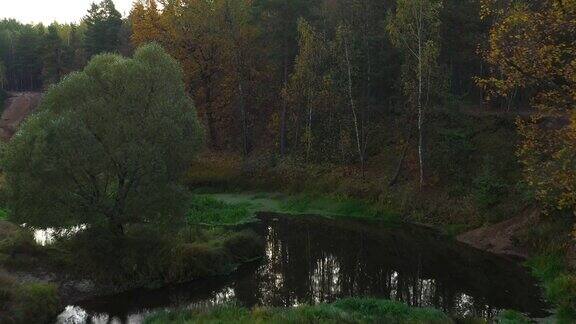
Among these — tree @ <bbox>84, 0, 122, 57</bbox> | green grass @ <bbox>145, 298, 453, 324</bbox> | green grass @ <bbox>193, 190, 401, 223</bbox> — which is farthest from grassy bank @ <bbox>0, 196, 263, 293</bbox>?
tree @ <bbox>84, 0, 122, 57</bbox>

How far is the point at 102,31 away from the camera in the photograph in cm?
8812

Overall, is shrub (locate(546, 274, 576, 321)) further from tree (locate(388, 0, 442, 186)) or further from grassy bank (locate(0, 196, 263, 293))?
tree (locate(388, 0, 442, 186))

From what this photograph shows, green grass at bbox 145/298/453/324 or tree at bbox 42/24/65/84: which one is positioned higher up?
tree at bbox 42/24/65/84

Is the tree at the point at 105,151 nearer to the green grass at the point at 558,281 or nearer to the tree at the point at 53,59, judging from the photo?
the green grass at the point at 558,281

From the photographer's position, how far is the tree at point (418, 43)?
4162cm

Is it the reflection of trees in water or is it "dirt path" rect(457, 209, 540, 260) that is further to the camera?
"dirt path" rect(457, 209, 540, 260)

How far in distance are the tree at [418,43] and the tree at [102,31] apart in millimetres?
54542

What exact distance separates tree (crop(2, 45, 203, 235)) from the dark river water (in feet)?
15.1

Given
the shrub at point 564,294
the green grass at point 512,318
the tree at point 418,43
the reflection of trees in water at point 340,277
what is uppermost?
the tree at point 418,43

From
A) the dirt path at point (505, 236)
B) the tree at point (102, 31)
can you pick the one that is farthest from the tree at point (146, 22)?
the dirt path at point (505, 236)

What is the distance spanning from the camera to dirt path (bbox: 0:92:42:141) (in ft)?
311

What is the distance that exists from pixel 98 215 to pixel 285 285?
10368 millimetres

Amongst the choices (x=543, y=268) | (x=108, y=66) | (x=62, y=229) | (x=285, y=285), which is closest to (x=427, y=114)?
(x=543, y=268)

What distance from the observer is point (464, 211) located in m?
37.8
